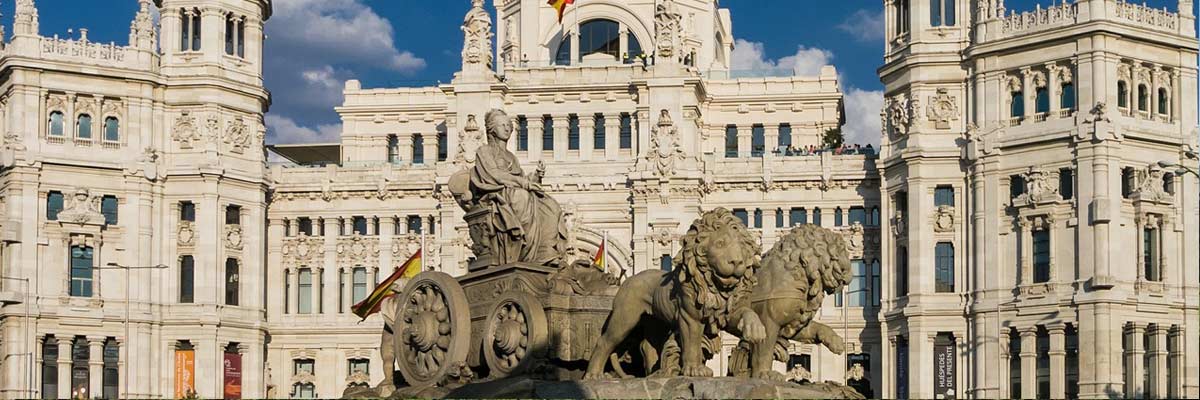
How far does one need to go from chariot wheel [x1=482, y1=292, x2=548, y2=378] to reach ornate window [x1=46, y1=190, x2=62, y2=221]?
177 feet

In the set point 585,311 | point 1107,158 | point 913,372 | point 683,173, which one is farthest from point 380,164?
point 585,311

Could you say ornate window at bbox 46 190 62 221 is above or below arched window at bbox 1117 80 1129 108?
below

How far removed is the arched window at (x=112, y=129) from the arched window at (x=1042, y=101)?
38.2m

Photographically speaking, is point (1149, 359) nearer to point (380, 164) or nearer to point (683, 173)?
point (683, 173)

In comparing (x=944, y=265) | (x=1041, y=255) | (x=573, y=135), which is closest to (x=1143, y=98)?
(x=1041, y=255)

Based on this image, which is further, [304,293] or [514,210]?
[304,293]

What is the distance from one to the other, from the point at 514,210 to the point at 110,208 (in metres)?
53.6

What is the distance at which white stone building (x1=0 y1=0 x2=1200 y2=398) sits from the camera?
7431cm

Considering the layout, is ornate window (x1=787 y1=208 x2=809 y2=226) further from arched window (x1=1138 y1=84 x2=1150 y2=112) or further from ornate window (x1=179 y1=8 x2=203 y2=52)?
ornate window (x1=179 y1=8 x2=203 y2=52)

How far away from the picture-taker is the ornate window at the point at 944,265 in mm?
77750

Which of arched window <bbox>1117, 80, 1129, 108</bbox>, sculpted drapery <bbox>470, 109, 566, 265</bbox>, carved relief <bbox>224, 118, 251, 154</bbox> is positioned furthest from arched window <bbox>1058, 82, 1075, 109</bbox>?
sculpted drapery <bbox>470, 109, 566, 265</bbox>

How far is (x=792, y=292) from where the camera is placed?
1143 inches

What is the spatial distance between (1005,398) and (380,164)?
30.4 meters

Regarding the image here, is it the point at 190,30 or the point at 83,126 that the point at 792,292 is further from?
the point at 190,30
